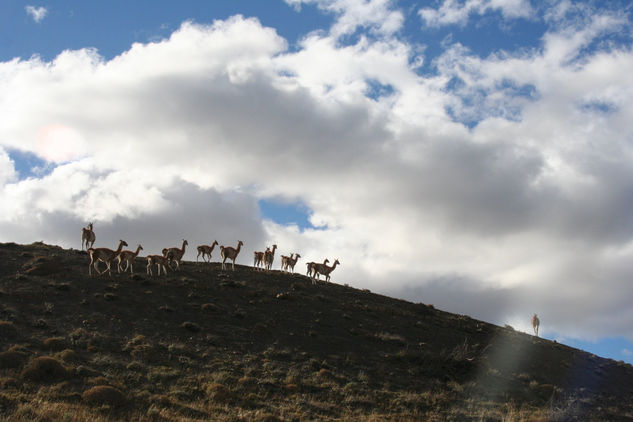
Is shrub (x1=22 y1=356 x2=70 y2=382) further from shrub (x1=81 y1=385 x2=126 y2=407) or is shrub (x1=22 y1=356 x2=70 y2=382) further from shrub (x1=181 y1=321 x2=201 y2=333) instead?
shrub (x1=181 y1=321 x2=201 y2=333)

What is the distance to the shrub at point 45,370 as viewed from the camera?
71.8ft

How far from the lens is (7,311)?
3003cm

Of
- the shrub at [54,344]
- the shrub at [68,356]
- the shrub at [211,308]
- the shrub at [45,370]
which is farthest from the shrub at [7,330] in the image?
the shrub at [211,308]

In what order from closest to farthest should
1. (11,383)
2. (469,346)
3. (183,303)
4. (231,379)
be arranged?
(11,383)
(231,379)
(183,303)
(469,346)

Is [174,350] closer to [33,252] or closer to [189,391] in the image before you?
[189,391]

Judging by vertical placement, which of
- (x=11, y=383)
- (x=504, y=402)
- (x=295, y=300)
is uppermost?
(x=295, y=300)

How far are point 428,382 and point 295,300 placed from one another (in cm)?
1438

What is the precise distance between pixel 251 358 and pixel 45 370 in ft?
34.4

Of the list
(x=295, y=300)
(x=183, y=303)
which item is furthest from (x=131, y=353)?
(x=295, y=300)

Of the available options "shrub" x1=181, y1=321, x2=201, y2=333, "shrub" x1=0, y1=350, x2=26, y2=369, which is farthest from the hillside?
"shrub" x1=181, y1=321, x2=201, y2=333

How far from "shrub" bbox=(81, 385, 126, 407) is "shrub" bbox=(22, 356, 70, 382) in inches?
108

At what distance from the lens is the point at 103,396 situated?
2036 cm

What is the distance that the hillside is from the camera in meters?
21.8

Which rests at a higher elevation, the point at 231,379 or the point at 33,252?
the point at 33,252
